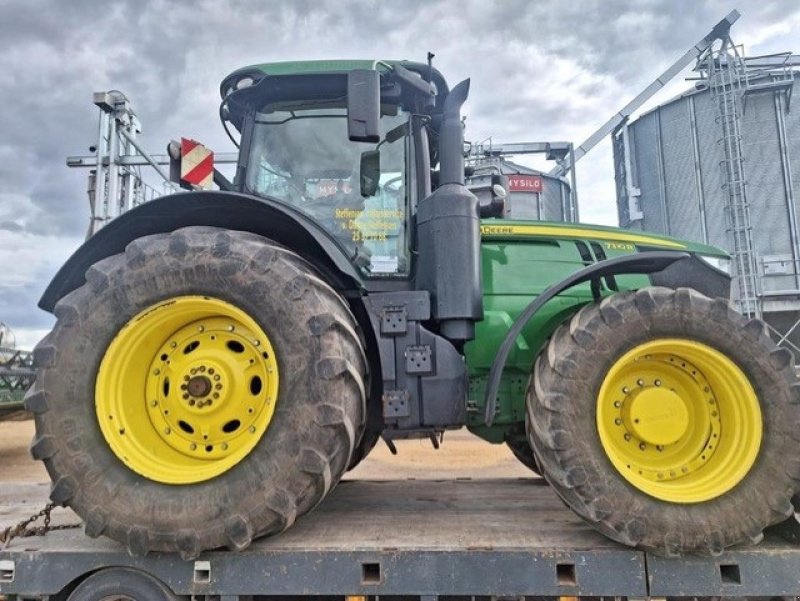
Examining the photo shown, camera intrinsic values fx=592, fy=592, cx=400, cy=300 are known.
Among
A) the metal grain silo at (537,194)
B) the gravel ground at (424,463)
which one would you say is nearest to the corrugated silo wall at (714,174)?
the metal grain silo at (537,194)

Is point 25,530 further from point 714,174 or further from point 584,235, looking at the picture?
point 714,174

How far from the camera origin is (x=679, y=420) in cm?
278

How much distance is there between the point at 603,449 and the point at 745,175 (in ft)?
48.1

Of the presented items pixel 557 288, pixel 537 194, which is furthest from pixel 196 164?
pixel 537 194

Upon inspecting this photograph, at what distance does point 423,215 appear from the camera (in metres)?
3.25

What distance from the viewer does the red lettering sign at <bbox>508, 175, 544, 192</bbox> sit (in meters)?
15.6

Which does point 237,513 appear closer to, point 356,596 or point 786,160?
point 356,596

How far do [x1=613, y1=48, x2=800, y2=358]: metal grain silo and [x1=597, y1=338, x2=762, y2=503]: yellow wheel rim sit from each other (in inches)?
476

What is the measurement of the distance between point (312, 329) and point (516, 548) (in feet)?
4.29

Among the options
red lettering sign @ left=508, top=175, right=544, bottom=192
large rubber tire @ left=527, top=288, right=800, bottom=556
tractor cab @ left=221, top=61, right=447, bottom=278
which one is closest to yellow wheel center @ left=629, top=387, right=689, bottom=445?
large rubber tire @ left=527, top=288, right=800, bottom=556

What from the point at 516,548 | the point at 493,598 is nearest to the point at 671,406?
the point at 516,548

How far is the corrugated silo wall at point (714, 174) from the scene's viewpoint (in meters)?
14.3

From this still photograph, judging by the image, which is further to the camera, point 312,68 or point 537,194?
point 537,194

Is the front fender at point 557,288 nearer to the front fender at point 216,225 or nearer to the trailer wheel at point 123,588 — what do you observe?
the front fender at point 216,225
